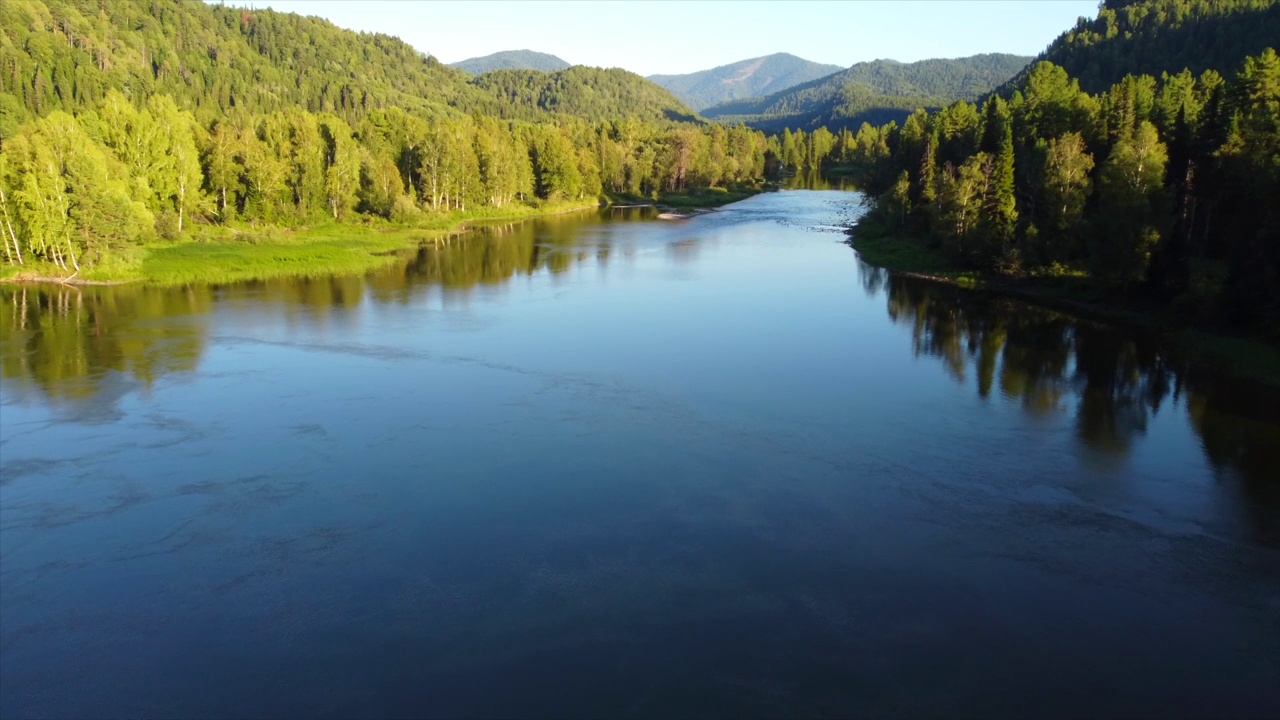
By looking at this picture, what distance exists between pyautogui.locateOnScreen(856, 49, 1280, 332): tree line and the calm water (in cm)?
534

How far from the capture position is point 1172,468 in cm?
2014

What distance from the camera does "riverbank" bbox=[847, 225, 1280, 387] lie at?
28.5m

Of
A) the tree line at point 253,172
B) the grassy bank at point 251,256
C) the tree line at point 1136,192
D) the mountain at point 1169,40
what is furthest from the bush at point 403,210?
the mountain at point 1169,40

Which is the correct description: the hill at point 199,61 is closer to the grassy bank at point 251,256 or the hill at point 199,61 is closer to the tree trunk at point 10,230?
the grassy bank at point 251,256

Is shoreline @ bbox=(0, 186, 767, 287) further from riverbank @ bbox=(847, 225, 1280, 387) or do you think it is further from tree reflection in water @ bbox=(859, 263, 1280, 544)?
tree reflection in water @ bbox=(859, 263, 1280, 544)

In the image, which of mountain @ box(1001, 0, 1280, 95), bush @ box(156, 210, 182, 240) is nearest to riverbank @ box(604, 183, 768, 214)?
mountain @ box(1001, 0, 1280, 95)

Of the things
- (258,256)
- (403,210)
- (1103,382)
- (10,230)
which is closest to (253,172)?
(403,210)

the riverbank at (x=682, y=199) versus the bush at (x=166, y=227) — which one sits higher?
the riverbank at (x=682, y=199)

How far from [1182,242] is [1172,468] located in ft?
65.8

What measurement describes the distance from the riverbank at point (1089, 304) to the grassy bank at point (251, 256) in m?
33.3

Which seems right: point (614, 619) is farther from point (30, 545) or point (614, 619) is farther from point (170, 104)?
point (170, 104)

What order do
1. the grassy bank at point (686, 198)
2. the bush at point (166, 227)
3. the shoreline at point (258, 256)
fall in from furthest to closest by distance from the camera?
the grassy bank at point (686, 198) → the bush at point (166, 227) → the shoreline at point (258, 256)

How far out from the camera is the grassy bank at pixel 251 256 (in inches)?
1703

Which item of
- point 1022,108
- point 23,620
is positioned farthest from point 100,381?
point 1022,108
